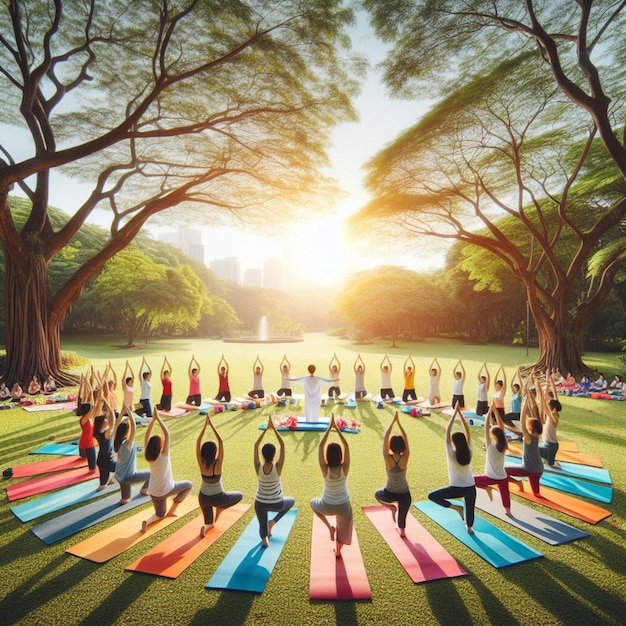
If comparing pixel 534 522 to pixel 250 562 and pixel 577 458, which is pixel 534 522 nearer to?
pixel 577 458

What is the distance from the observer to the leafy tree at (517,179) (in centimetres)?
1385

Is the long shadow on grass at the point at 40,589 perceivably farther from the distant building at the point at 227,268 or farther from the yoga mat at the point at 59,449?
the distant building at the point at 227,268

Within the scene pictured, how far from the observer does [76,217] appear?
15.8 meters

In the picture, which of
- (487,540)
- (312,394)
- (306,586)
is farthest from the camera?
(312,394)

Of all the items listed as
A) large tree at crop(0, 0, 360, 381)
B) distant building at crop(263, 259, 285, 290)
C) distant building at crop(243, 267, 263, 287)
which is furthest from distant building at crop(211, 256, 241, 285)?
large tree at crop(0, 0, 360, 381)

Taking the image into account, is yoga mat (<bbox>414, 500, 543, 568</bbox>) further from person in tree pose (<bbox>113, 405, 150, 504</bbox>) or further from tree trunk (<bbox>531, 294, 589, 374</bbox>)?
tree trunk (<bbox>531, 294, 589, 374</bbox>)

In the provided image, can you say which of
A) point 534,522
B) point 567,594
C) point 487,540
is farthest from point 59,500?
point 534,522

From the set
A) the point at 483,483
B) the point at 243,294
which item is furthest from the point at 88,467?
the point at 243,294

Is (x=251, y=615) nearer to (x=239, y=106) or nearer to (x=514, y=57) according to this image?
(x=239, y=106)

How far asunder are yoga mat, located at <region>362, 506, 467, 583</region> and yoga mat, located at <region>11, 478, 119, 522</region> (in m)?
4.46

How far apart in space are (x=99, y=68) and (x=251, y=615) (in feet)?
59.3

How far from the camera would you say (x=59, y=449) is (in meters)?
8.06

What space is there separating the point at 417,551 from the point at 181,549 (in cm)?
288

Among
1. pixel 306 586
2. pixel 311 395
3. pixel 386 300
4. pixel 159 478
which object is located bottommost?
pixel 306 586
